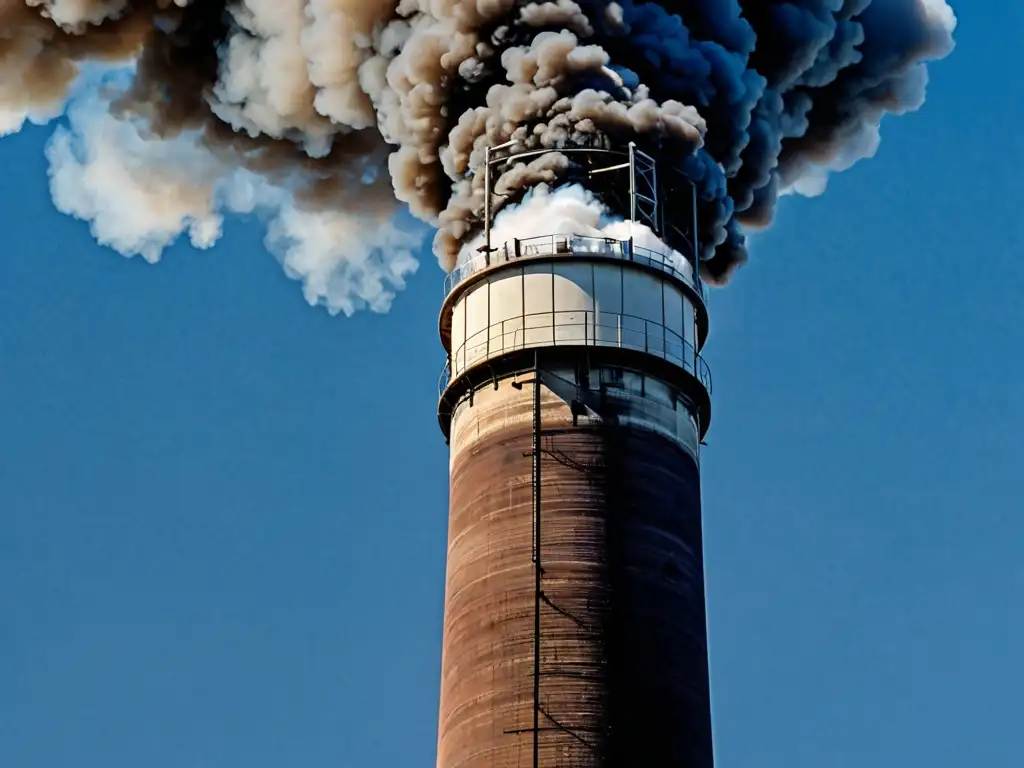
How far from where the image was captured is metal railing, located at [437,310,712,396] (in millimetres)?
57344

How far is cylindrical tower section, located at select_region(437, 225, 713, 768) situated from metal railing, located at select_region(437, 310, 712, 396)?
40mm

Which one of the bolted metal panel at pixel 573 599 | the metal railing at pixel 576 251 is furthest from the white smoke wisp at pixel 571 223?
the bolted metal panel at pixel 573 599

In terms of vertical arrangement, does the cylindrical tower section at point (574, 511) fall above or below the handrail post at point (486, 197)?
below

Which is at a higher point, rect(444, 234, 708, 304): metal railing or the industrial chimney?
rect(444, 234, 708, 304): metal railing

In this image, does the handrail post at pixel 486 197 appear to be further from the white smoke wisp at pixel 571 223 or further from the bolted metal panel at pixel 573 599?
the bolted metal panel at pixel 573 599

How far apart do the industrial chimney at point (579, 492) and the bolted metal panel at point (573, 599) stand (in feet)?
0.15

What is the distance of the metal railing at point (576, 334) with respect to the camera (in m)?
57.3

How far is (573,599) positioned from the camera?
5441 cm

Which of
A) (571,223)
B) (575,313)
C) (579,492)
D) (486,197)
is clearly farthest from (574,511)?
(486,197)

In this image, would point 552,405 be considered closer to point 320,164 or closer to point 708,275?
point 708,275

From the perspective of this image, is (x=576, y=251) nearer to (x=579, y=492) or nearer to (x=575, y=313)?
(x=575, y=313)

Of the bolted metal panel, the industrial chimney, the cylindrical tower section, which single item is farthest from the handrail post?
the bolted metal panel

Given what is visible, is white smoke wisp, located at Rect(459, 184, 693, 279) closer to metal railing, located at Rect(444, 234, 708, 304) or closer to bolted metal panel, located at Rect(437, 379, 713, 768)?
metal railing, located at Rect(444, 234, 708, 304)

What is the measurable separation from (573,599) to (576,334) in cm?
685
